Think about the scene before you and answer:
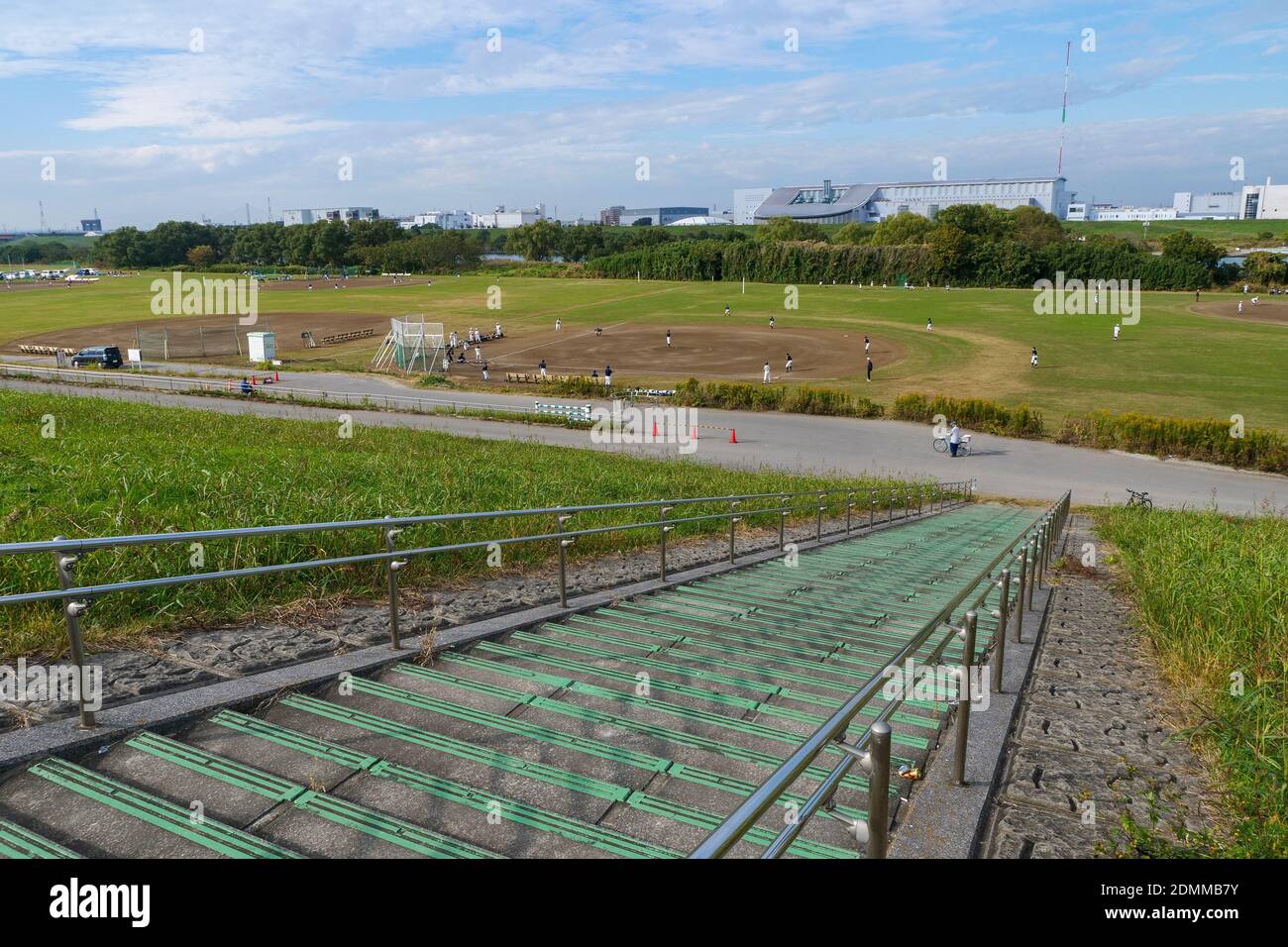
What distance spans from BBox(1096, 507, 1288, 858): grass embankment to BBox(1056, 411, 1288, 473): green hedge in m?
19.5

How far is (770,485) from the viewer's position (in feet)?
65.0

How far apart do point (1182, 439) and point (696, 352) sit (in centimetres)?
3088

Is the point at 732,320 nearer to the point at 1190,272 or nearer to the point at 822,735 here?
the point at 1190,272

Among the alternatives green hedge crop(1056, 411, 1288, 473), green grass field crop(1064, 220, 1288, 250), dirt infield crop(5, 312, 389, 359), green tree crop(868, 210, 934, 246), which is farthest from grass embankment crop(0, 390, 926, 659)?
green grass field crop(1064, 220, 1288, 250)

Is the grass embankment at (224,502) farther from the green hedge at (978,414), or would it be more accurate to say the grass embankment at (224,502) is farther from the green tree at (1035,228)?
the green tree at (1035,228)

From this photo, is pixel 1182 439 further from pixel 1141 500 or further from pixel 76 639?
pixel 76 639

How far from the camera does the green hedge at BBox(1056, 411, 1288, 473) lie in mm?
27078

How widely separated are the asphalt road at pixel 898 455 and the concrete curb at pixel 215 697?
2112 cm

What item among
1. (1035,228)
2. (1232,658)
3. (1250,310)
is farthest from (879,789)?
(1035,228)

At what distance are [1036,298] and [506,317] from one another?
50369 millimetres

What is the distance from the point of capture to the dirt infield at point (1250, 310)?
6444 centimetres

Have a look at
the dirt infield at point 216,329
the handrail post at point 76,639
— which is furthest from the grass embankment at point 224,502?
the dirt infield at point 216,329

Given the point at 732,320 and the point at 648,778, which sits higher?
the point at 732,320
